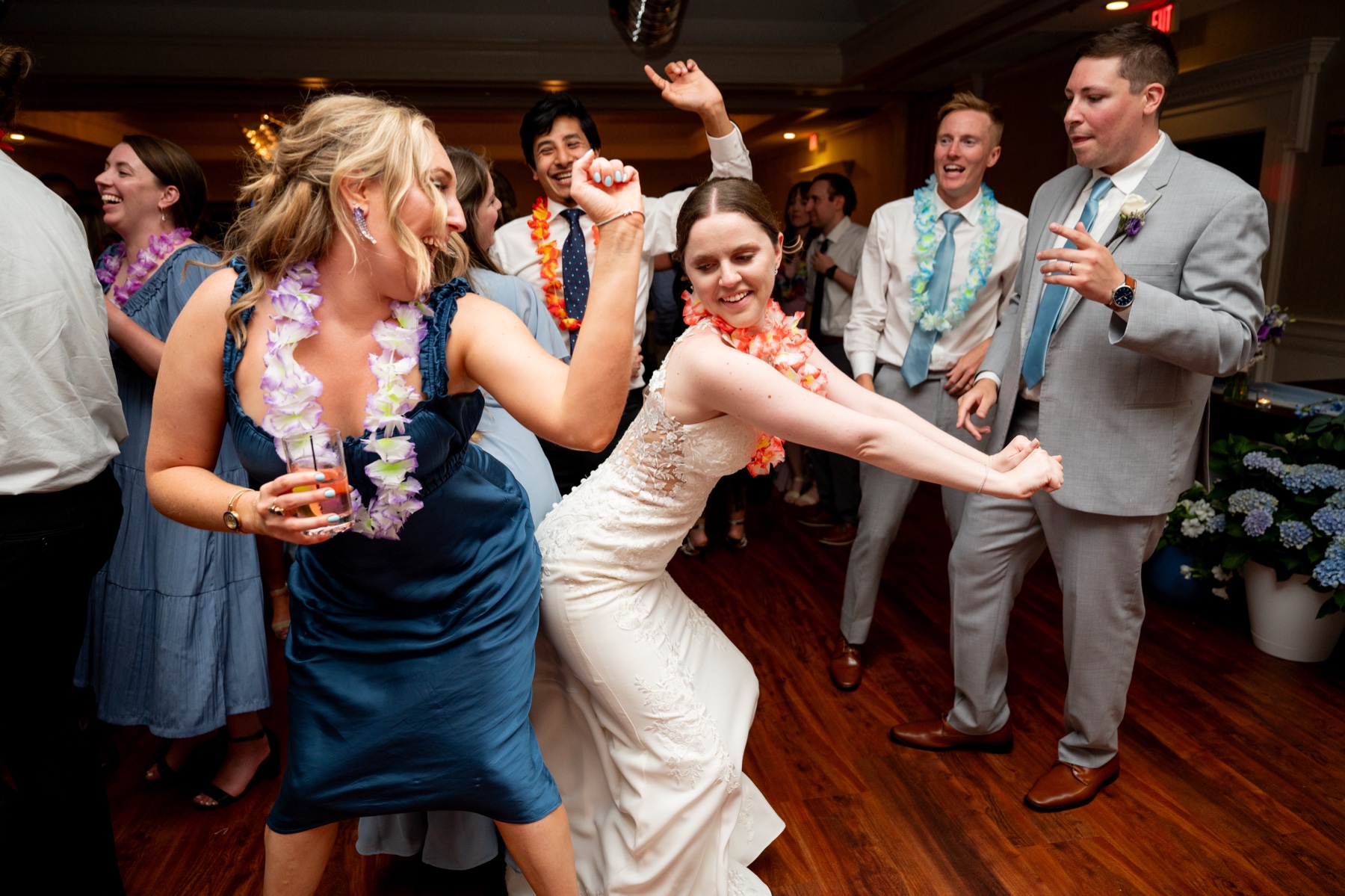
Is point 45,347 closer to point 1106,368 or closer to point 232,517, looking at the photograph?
point 232,517

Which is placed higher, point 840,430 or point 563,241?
point 563,241

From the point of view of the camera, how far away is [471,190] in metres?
2.17

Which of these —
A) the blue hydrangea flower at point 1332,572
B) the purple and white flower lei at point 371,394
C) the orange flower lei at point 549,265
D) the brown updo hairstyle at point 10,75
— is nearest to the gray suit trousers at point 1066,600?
the blue hydrangea flower at point 1332,572

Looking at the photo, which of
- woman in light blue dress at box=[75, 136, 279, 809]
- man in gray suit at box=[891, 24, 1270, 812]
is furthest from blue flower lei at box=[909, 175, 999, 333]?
woman in light blue dress at box=[75, 136, 279, 809]

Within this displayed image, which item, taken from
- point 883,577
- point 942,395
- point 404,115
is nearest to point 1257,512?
point 942,395

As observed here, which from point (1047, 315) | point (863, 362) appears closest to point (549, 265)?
point (863, 362)

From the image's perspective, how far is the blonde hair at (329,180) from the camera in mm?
1231

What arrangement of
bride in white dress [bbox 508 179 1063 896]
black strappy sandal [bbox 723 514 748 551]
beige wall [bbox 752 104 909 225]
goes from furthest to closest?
beige wall [bbox 752 104 909 225] → black strappy sandal [bbox 723 514 748 551] → bride in white dress [bbox 508 179 1063 896]

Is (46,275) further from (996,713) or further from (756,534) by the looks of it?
(756,534)

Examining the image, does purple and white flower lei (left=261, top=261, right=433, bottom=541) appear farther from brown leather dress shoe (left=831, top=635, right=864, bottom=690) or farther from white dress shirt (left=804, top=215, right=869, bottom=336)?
white dress shirt (left=804, top=215, right=869, bottom=336)

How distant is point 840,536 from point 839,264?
1.48 meters

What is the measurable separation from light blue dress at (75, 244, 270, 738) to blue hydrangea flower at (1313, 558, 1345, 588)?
119 inches

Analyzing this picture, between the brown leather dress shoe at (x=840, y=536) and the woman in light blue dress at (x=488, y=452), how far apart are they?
7.80 feet

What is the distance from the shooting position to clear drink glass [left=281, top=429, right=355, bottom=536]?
1.14m
